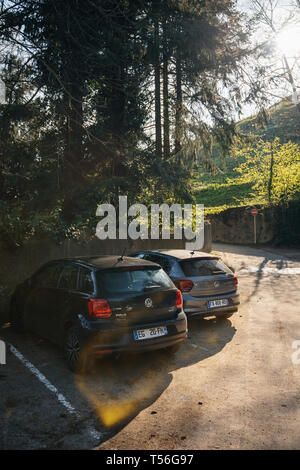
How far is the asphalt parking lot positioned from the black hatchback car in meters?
0.39

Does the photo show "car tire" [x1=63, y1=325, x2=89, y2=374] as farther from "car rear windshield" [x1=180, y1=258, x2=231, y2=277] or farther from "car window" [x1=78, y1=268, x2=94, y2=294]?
"car rear windshield" [x1=180, y1=258, x2=231, y2=277]

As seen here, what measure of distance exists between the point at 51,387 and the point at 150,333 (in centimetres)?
153

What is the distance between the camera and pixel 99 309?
5328 mm

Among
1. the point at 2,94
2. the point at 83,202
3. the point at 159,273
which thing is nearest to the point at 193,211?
the point at 83,202

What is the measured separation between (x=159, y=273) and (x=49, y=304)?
1.96 metres

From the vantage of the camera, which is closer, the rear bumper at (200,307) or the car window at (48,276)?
the car window at (48,276)

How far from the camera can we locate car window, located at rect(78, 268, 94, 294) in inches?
222

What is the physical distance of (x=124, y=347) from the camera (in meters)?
5.30

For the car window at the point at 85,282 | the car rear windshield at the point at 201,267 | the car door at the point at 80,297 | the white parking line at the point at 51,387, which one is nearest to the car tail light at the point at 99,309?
the car door at the point at 80,297

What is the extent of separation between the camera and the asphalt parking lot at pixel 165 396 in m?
3.79

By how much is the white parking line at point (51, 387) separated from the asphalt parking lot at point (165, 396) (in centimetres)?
1

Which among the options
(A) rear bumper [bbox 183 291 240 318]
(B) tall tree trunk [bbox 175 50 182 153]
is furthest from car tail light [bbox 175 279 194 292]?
(B) tall tree trunk [bbox 175 50 182 153]

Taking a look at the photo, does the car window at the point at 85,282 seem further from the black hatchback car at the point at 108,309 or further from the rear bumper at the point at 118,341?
the rear bumper at the point at 118,341

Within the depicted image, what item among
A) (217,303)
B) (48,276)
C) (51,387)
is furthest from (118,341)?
(217,303)
